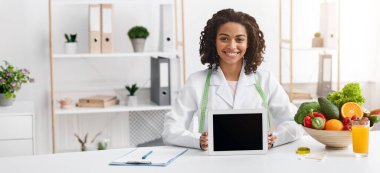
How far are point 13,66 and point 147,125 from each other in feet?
3.64

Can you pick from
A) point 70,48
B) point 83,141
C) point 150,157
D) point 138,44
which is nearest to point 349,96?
point 150,157

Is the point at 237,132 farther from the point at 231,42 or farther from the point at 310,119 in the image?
the point at 231,42

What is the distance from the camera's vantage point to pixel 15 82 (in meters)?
4.02

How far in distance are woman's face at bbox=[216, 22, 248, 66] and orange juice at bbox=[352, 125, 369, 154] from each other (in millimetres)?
658

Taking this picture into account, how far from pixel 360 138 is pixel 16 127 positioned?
7.56 ft

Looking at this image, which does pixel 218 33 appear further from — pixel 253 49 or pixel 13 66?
pixel 13 66

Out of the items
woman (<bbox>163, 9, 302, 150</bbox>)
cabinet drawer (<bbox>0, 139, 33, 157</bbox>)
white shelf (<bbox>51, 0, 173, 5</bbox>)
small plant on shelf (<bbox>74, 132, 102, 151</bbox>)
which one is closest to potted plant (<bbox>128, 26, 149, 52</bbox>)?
white shelf (<bbox>51, 0, 173, 5</bbox>)

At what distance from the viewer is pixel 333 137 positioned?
2.44 metres

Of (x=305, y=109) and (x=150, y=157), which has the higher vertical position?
(x=305, y=109)

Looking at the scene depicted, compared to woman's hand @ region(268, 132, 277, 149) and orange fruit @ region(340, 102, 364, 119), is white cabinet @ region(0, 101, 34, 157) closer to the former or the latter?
woman's hand @ region(268, 132, 277, 149)

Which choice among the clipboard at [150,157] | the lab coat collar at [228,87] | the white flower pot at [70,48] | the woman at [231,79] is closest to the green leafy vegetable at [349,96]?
the woman at [231,79]

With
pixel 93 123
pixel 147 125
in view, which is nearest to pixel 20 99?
pixel 93 123

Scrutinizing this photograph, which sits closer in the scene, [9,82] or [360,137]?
[360,137]

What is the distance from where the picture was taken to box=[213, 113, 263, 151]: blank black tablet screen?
2387 mm
